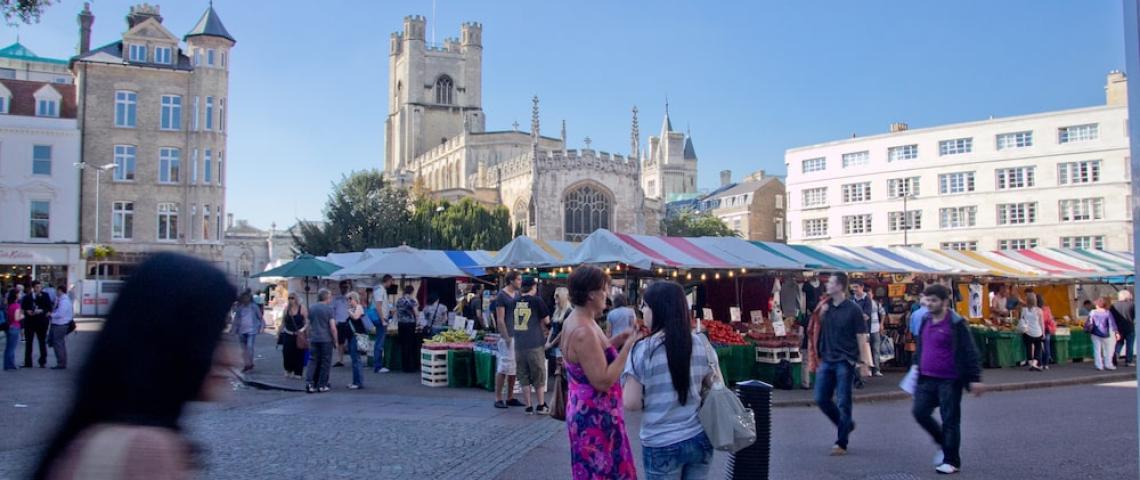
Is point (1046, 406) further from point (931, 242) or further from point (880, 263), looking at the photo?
point (931, 242)

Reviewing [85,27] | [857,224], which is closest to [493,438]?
[85,27]

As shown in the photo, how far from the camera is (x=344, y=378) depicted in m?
15.6

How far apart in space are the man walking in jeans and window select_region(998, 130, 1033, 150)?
163 ft

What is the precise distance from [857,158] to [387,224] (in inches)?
1208

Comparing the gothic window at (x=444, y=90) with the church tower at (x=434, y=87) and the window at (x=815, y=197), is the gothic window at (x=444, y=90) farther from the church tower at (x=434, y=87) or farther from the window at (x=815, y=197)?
the window at (x=815, y=197)

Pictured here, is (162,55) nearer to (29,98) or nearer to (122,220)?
(29,98)

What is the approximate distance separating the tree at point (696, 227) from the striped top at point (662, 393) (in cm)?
6810

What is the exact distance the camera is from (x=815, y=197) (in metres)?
60.9

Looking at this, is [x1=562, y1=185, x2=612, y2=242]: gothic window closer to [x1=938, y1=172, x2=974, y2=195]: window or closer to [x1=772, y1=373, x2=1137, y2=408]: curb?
[x1=938, y1=172, x2=974, y2=195]: window

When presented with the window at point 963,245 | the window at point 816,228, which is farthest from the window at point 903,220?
the window at point 816,228

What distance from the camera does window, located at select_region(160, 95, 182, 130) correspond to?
38.7 meters

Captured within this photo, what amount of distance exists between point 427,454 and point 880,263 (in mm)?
15624

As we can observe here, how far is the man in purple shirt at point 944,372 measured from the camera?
23.9ft

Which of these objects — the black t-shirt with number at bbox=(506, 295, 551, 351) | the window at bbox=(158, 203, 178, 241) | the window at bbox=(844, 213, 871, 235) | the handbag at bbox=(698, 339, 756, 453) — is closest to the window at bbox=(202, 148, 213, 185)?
the window at bbox=(158, 203, 178, 241)
